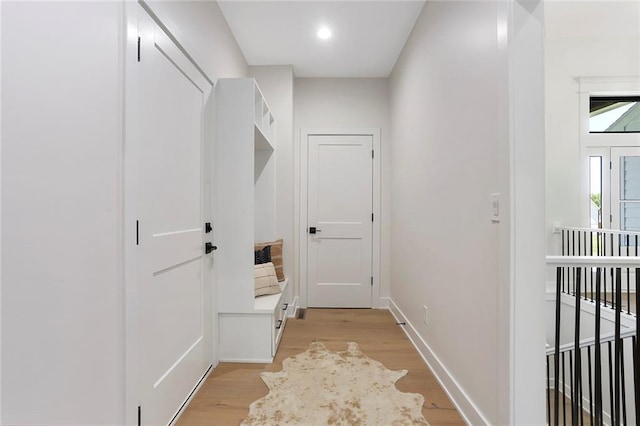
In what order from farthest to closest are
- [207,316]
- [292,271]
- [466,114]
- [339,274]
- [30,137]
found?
[339,274] < [292,271] < [207,316] < [466,114] < [30,137]

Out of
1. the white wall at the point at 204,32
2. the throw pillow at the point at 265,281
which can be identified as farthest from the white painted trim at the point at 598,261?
the white wall at the point at 204,32

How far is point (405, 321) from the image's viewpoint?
302 centimetres

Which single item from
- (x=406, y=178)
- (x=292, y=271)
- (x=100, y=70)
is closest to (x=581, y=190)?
(x=406, y=178)

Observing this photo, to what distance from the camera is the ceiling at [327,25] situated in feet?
8.05

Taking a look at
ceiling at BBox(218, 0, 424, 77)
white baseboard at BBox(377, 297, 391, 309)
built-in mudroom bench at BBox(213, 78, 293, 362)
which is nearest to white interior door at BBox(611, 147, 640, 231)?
white baseboard at BBox(377, 297, 391, 309)

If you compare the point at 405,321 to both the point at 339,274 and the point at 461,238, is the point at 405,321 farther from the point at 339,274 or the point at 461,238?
the point at 461,238

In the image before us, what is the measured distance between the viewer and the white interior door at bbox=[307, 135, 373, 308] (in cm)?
378

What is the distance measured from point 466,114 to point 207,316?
2.13 metres

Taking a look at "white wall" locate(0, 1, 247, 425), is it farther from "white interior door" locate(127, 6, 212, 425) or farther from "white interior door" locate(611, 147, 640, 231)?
"white interior door" locate(611, 147, 640, 231)

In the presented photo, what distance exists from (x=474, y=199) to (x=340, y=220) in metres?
2.21

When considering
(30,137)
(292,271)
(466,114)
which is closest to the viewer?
(30,137)

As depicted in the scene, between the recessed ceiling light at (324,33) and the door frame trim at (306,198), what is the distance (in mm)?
1090

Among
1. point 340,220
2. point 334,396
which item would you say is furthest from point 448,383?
point 340,220

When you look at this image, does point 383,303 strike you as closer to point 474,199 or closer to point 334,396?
point 334,396
